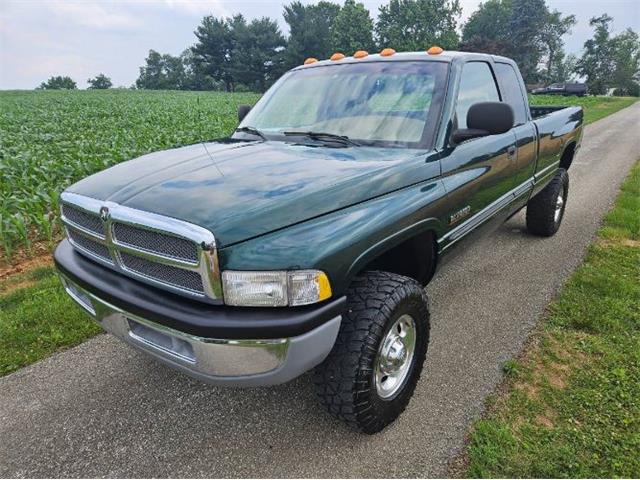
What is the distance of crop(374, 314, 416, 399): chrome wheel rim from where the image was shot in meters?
2.30

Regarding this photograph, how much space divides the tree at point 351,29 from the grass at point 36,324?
2659 inches

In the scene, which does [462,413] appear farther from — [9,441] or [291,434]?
[9,441]

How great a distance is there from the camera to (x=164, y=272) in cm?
194

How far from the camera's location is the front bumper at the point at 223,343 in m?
1.79

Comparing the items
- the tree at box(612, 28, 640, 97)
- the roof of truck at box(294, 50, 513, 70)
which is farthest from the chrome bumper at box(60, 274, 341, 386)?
the tree at box(612, 28, 640, 97)

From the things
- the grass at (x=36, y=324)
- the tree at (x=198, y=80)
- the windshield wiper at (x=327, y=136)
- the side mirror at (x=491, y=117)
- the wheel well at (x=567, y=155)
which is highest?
the tree at (x=198, y=80)

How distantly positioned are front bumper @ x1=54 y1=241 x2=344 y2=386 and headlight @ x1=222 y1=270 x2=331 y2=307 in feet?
0.14

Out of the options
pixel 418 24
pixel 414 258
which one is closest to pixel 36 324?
pixel 414 258

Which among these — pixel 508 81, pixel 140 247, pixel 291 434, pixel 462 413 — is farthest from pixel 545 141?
pixel 140 247

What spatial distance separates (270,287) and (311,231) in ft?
0.98

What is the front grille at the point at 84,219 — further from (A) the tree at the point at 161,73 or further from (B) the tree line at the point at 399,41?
(A) the tree at the point at 161,73

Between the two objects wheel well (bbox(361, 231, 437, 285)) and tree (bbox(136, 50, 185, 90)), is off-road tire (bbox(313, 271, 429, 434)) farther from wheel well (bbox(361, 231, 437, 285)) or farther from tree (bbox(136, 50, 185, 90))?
tree (bbox(136, 50, 185, 90))

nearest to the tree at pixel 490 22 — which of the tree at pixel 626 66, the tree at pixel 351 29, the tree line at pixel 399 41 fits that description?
the tree line at pixel 399 41

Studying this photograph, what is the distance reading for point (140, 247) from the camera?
1.98 meters
